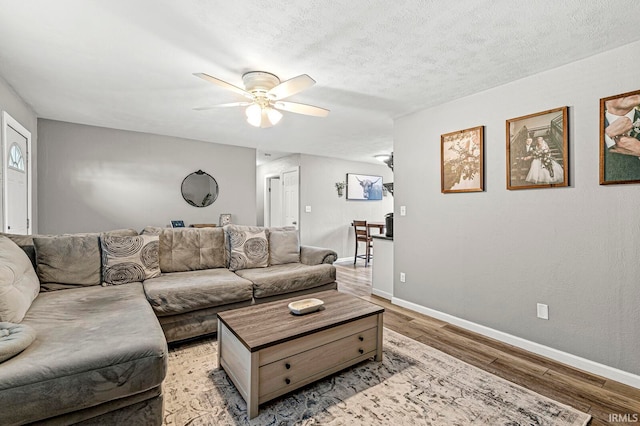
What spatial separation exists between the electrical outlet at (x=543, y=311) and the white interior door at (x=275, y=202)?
16.8 feet

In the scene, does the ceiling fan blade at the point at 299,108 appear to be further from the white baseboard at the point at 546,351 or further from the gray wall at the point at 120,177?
the gray wall at the point at 120,177

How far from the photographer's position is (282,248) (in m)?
3.60

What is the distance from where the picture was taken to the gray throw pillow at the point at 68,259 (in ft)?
7.74

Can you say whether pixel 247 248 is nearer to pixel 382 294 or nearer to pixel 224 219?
pixel 382 294

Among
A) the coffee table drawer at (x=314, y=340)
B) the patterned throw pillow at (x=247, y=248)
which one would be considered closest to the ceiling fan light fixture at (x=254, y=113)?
the patterned throw pillow at (x=247, y=248)

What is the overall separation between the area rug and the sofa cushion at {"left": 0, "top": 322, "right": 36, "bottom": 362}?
79 cm

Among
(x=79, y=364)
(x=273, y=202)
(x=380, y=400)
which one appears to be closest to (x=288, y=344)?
(x=380, y=400)

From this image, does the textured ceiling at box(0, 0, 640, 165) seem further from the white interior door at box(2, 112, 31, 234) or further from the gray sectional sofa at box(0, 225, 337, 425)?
the gray sectional sofa at box(0, 225, 337, 425)

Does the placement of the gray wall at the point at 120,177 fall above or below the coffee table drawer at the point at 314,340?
above

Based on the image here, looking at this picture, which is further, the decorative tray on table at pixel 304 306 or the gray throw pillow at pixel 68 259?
the gray throw pillow at pixel 68 259

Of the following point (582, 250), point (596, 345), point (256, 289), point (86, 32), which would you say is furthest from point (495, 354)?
point (86, 32)

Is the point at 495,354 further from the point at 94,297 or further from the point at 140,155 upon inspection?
the point at 140,155

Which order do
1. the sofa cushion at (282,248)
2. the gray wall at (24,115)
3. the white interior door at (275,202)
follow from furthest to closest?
the white interior door at (275,202) → the sofa cushion at (282,248) → the gray wall at (24,115)

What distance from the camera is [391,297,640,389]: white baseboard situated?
200cm
